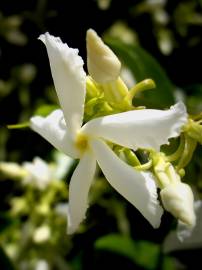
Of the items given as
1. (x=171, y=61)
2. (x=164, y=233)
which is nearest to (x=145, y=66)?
(x=164, y=233)

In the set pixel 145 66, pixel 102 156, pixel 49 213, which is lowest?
pixel 49 213

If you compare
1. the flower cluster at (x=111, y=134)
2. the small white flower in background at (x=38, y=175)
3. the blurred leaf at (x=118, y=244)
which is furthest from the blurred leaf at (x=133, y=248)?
the flower cluster at (x=111, y=134)

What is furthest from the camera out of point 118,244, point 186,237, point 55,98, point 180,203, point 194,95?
point 55,98

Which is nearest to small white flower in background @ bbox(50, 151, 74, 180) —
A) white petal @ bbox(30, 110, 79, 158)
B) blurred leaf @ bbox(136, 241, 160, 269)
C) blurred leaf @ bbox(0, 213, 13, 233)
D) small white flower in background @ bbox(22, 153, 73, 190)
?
small white flower in background @ bbox(22, 153, 73, 190)

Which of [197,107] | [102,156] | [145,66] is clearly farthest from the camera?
[197,107]

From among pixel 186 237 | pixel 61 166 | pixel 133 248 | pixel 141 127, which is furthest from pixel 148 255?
pixel 141 127

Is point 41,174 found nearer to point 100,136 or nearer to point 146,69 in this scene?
point 146,69

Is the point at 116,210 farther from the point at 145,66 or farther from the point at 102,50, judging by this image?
the point at 102,50

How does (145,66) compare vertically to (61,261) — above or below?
above
